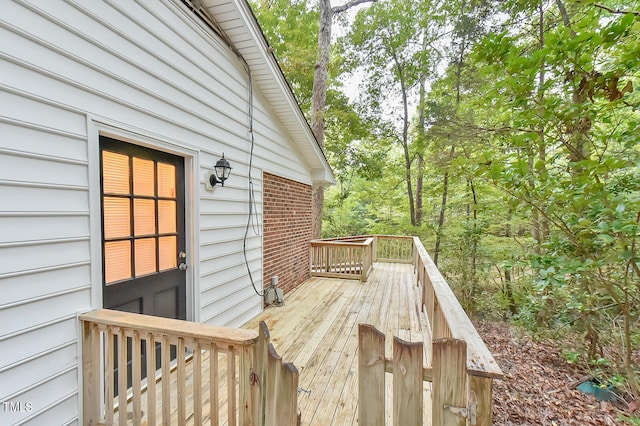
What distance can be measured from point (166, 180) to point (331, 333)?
2.64 m

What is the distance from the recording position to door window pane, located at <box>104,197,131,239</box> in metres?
2.05

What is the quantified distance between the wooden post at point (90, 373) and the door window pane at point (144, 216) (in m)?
0.79

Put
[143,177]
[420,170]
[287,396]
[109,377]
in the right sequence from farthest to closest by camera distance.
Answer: [420,170], [143,177], [109,377], [287,396]

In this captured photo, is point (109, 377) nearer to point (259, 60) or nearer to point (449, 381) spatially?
point (449, 381)

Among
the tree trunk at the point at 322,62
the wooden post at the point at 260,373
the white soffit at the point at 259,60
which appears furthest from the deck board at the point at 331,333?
the tree trunk at the point at 322,62

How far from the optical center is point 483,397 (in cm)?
113

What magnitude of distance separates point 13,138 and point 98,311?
1143 mm

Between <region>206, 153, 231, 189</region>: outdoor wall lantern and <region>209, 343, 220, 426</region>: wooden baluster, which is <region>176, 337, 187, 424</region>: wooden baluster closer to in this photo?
<region>209, 343, 220, 426</region>: wooden baluster

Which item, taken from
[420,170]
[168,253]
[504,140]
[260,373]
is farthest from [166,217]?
[420,170]

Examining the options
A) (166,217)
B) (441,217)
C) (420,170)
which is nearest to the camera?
(166,217)

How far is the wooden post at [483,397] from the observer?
1111mm

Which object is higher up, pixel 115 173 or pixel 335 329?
pixel 115 173

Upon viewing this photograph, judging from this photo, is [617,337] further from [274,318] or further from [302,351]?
[274,318]

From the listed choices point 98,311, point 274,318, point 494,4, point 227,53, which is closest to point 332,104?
point 494,4
